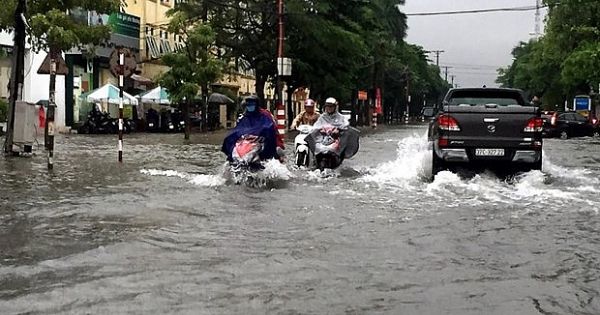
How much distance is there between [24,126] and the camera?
19.6 meters

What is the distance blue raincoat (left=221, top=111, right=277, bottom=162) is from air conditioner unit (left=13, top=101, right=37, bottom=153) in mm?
7014

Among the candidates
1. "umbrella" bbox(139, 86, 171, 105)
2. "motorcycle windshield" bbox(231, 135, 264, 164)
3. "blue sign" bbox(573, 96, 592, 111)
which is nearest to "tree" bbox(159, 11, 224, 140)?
"umbrella" bbox(139, 86, 171, 105)

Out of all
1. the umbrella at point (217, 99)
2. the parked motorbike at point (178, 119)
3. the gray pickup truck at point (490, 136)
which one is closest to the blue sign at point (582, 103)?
the umbrella at point (217, 99)

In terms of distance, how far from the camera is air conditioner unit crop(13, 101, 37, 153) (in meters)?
19.4

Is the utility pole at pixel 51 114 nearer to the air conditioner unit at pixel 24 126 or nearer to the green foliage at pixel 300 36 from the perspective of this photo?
the air conditioner unit at pixel 24 126

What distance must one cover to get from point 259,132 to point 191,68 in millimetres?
19327

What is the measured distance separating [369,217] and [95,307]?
199 inches

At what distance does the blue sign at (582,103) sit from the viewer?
61500 mm

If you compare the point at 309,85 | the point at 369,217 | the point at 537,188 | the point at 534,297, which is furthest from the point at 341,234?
the point at 309,85

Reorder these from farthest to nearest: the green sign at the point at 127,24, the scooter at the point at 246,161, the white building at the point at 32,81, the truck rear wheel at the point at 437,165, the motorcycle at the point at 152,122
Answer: the green sign at the point at 127,24, the motorcycle at the point at 152,122, the white building at the point at 32,81, the truck rear wheel at the point at 437,165, the scooter at the point at 246,161

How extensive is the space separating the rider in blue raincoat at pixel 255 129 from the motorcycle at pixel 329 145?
1751 millimetres

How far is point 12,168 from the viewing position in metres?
16.8

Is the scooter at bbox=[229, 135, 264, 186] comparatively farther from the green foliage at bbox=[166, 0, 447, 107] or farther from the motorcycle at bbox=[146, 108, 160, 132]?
the motorcycle at bbox=[146, 108, 160, 132]

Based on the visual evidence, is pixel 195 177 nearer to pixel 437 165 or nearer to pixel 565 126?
pixel 437 165
